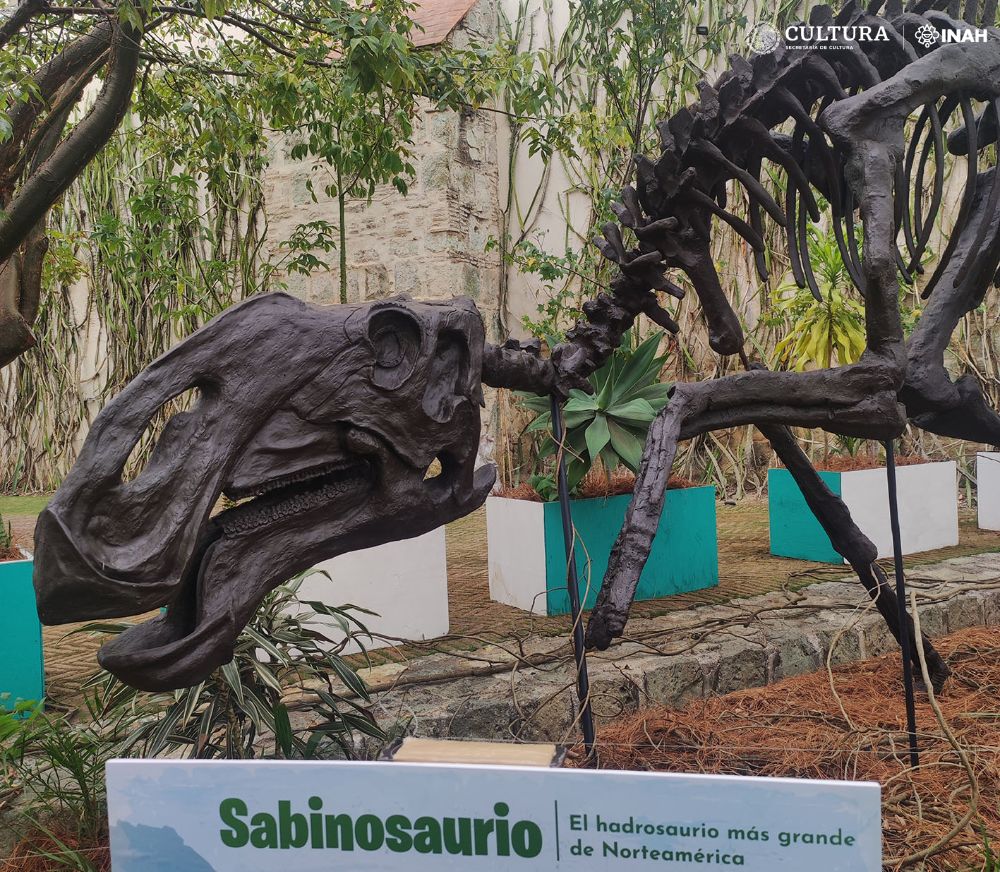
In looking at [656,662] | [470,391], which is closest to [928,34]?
[470,391]

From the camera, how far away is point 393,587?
12.1ft

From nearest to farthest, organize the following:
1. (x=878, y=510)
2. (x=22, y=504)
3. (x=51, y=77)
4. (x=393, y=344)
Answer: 1. (x=393, y=344)
2. (x=51, y=77)
3. (x=878, y=510)
4. (x=22, y=504)

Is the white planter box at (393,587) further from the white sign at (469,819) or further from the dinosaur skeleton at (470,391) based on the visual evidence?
the white sign at (469,819)

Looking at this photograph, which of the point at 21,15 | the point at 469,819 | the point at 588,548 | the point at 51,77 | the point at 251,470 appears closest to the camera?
the point at 469,819

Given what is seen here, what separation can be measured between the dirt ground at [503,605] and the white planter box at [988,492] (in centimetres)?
9

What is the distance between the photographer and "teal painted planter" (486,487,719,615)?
13.9 feet

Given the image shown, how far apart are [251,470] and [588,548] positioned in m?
3.18

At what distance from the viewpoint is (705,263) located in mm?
2494

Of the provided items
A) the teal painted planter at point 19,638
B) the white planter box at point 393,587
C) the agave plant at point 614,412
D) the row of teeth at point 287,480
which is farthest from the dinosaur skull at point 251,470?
the agave plant at point 614,412

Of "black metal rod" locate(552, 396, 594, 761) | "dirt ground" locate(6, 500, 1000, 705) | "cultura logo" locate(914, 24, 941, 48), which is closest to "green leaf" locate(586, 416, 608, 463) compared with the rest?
"dirt ground" locate(6, 500, 1000, 705)

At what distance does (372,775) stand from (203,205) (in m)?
8.94

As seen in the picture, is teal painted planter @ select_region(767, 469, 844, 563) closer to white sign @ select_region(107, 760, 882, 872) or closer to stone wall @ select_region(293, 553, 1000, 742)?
stone wall @ select_region(293, 553, 1000, 742)

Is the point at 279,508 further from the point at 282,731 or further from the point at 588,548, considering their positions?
the point at 588,548

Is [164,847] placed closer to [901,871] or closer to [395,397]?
[395,397]
